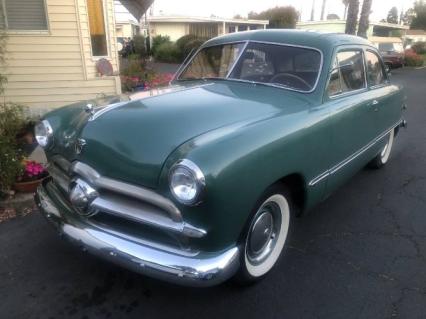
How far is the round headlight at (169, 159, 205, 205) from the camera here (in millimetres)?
1984

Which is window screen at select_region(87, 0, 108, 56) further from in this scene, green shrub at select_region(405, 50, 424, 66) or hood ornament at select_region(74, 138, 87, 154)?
green shrub at select_region(405, 50, 424, 66)

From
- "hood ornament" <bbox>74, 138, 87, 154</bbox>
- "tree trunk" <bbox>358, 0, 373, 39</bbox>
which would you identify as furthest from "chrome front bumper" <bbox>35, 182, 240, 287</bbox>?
"tree trunk" <bbox>358, 0, 373, 39</bbox>

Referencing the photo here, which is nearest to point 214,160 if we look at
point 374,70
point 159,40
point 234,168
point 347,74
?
point 234,168

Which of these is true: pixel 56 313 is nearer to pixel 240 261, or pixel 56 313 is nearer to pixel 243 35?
pixel 240 261

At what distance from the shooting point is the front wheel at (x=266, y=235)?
251 centimetres

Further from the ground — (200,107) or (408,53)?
(200,107)

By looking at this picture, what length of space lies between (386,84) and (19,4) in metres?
5.83

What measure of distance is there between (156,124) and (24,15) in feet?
18.3

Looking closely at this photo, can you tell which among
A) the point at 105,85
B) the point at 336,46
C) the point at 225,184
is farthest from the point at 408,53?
the point at 225,184

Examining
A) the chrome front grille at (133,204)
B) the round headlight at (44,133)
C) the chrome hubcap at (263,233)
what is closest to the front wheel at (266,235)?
the chrome hubcap at (263,233)

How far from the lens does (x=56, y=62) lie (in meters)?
7.11

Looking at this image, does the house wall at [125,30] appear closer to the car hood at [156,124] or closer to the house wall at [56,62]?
the house wall at [56,62]

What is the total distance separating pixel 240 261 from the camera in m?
2.42

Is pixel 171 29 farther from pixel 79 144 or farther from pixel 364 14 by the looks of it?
pixel 79 144
